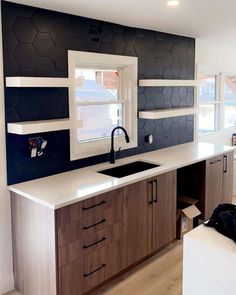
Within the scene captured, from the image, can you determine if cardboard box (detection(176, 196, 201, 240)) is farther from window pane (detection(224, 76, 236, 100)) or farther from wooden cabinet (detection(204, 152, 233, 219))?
window pane (detection(224, 76, 236, 100))

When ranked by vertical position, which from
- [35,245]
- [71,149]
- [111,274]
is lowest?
[111,274]

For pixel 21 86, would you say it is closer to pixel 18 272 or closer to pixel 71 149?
pixel 71 149

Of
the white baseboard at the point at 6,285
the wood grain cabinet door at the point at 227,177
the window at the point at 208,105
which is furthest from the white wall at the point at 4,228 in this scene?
the window at the point at 208,105

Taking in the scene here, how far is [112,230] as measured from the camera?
2760mm

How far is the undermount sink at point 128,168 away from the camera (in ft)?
11.1

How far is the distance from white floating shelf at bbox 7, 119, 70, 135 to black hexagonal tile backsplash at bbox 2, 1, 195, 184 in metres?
0.10

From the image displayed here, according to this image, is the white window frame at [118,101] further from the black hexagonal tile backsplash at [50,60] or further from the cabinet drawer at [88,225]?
the cabinet drawer at [88,225]

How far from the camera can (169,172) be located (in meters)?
3.30

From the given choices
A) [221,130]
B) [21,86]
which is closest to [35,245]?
[21,86]

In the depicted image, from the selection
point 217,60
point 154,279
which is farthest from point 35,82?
point 217,60

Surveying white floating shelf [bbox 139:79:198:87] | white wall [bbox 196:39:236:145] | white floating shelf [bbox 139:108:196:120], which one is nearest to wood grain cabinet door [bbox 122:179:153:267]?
white floating shelf [bbox 139:108:196:120]

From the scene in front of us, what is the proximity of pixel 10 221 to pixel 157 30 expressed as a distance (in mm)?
2594

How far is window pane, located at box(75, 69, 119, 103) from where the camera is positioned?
3324mm

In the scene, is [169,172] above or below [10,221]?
above
